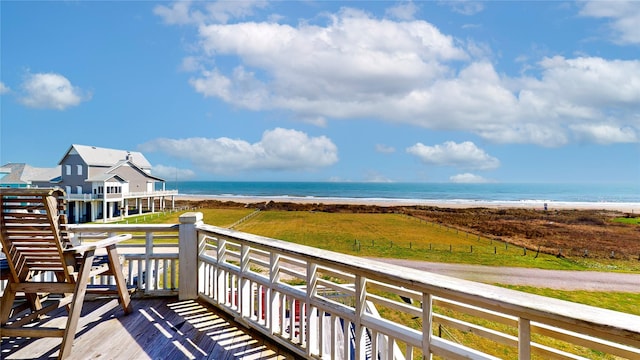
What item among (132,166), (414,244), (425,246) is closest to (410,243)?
(414,244)

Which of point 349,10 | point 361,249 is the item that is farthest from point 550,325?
point 361,249

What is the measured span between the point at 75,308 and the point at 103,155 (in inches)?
847

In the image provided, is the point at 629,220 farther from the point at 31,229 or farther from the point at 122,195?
the point at 122,195

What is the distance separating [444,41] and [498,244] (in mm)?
8629

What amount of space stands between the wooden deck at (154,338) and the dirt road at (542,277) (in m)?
6.67

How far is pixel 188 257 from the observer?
3510 mm

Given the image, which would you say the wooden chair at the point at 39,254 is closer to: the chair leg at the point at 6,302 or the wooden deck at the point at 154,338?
the chair leg at the point at 6,302

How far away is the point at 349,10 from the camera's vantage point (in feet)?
25.6

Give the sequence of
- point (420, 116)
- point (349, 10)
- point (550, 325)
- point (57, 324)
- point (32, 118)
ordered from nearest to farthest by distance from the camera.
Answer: point (550, 325)
point (57, 324)
point (349, 10)
point (32, 118)
point (420, 116)

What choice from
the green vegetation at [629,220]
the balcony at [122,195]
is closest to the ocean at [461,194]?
the balcony at [122,195]

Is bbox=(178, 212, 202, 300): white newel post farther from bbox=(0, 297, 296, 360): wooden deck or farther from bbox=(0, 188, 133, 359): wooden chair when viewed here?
bbox=(0, 188, 133, 359): wooden chair

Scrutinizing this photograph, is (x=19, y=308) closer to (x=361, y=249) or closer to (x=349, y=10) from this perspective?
(x=349, y=10)

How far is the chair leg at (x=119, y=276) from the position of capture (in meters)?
2.89

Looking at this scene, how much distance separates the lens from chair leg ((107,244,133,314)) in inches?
114
